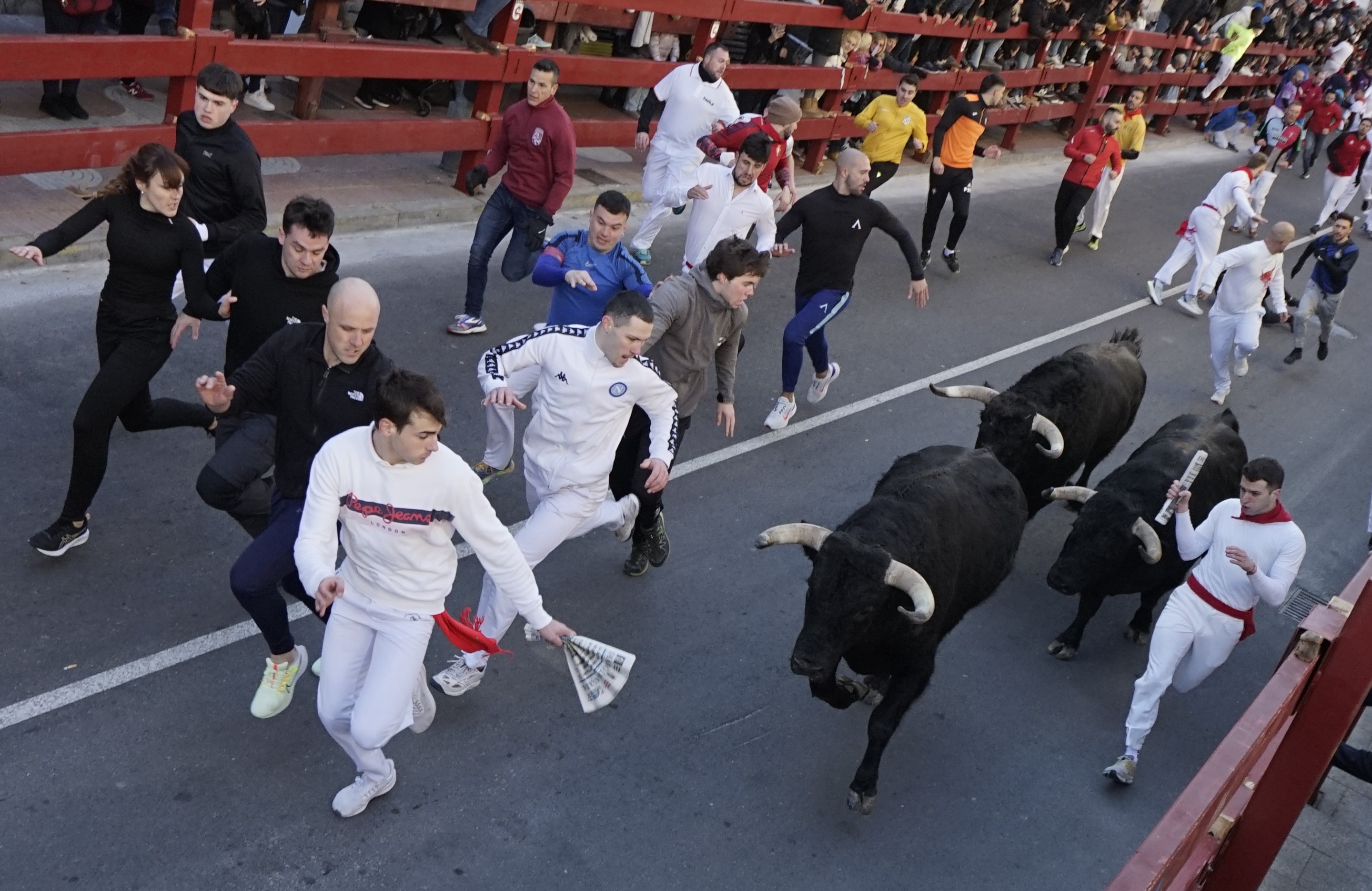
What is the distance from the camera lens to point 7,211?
935cm

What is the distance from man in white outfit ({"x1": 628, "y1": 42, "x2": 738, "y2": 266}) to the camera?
38.7 ft

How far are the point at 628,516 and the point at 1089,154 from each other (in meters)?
10.6

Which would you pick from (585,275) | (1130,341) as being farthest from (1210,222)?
(585,275)

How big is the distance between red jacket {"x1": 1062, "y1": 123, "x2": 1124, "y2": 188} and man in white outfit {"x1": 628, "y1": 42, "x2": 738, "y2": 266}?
17.4 feet

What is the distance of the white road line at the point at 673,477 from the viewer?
545 cm

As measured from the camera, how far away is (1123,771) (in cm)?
656

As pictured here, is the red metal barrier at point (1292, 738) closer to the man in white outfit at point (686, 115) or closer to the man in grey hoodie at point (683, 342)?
the man in grey hoodie at point (683, 342)

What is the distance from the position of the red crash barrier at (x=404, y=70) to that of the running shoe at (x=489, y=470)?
4463 mm

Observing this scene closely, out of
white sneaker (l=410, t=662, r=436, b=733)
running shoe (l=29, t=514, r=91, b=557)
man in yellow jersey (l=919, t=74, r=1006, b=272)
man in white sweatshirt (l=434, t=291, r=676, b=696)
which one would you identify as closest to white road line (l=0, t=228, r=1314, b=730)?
running shoe (l=29, t=514, r=91, b=557)

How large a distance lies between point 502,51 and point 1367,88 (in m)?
23.3

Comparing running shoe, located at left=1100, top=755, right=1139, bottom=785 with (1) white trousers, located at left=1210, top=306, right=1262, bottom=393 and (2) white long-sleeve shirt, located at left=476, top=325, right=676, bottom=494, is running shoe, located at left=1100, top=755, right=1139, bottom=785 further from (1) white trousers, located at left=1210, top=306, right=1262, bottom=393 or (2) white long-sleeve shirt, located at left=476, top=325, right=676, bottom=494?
(1) white trousers, located at left=1210, top=306, right=1262, bottom=393

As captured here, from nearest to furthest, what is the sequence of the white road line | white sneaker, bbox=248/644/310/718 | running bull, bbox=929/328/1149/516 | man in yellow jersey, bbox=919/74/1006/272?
the white road line < white sneaker, bbox=248/644/310/718 < running bull, bbox=929/328/1149/516 < man in yellow jersey, bbox=919/74/1006/272

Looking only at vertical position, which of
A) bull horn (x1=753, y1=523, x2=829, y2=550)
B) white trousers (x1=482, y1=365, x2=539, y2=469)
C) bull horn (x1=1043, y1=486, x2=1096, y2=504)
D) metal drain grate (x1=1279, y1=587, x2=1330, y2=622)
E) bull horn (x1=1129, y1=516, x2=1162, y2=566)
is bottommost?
metal drain grate (x1=1279, y1=587, x2=1330, y2=622)

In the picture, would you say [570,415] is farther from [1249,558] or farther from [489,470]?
[1249,558]
